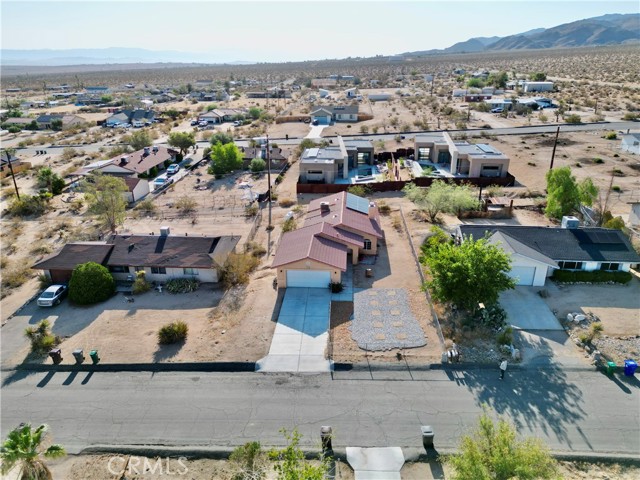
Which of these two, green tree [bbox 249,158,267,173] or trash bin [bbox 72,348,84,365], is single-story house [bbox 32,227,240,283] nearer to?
trash bin [bbox 72,348,84,365]

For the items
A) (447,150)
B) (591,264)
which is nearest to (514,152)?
(447,150)

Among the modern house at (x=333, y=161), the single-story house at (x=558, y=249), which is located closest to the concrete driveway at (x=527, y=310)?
the single-story house at (x=558, y=249)

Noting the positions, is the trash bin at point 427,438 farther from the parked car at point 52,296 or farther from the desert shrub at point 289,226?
the parked car at point 52,296

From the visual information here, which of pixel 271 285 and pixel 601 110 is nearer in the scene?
pixel 271 285

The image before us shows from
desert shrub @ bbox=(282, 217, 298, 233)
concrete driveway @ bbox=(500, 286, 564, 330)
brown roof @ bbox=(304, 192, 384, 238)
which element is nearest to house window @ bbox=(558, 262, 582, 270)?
concrete driveway @ bbox=(500, 286, 564, 330)

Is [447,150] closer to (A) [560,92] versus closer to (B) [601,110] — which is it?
(B) [601,110]

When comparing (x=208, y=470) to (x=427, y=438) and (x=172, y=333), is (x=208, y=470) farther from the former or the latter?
(x=172, y=333)

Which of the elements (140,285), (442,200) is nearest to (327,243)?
(140,285)
